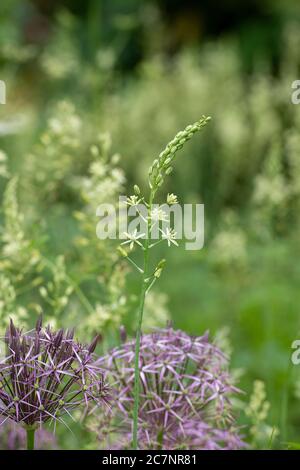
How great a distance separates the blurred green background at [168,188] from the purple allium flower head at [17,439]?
0.34m

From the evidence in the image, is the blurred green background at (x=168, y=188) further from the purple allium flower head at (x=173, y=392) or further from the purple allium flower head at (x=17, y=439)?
the purple allium flower head at (x=17, y=439)

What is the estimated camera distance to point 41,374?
176 cm

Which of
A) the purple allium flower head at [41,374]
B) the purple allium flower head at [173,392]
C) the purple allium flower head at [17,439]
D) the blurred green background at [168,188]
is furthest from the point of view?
the blurred green background at [168,188]

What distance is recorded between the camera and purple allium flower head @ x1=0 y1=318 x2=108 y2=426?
1776 mm

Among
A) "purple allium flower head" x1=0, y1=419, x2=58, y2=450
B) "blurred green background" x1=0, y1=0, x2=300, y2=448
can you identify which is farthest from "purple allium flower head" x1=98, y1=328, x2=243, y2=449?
"purple allium flower head" x1=0, y1=419, x2=58, y2=450

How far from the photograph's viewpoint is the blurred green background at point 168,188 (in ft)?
8.22

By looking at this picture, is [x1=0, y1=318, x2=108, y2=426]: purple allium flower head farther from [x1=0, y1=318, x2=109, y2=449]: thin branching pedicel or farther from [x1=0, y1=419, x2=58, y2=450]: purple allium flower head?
[x1=0, y1=419, x2=58, y2=450]: purple allium flower head

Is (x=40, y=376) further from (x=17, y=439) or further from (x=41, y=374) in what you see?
(x=17, y=439)

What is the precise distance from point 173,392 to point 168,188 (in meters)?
4.63

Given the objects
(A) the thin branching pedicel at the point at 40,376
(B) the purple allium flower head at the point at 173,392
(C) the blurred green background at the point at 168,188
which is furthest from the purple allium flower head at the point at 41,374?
(C) the blurred green background at the point at 168,188

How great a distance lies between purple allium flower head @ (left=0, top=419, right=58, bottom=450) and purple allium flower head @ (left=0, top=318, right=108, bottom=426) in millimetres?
487

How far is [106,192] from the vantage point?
246 centimetres

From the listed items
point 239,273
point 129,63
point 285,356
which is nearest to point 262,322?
point 239,273
